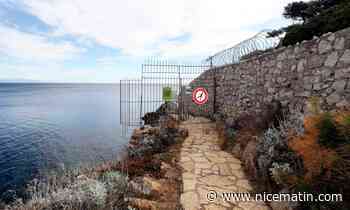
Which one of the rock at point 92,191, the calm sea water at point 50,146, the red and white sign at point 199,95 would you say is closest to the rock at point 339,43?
the rock at point 92,191

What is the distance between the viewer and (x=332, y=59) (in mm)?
2840

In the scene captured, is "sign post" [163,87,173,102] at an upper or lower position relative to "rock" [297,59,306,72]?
lower

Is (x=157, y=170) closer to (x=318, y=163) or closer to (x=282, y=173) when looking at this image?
(x=282, y=173)

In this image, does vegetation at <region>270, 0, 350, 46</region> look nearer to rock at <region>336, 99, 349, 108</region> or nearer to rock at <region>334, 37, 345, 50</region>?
rock at <region>334, 37, 345, 50</region>

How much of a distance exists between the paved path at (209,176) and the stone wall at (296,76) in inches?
71.5

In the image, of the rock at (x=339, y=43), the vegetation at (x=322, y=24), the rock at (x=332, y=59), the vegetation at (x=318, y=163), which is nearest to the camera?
the vegetation at (x=318, y=163)

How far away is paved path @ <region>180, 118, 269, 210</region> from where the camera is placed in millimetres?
2568

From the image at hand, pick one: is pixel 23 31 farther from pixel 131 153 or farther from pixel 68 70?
pixel 68 70

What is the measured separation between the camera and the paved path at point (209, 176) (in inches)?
101

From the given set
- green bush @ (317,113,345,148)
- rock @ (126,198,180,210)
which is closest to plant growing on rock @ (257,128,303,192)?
green bush @ (317,113,345,148)

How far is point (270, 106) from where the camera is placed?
4.23 m

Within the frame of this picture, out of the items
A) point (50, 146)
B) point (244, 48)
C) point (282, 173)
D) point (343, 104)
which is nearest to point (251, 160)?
point (282, 173)

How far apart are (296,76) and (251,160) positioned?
79.1 inches

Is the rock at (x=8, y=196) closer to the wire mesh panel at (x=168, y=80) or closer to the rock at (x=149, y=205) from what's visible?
the wire mesh panel at (x=168, y=80)
